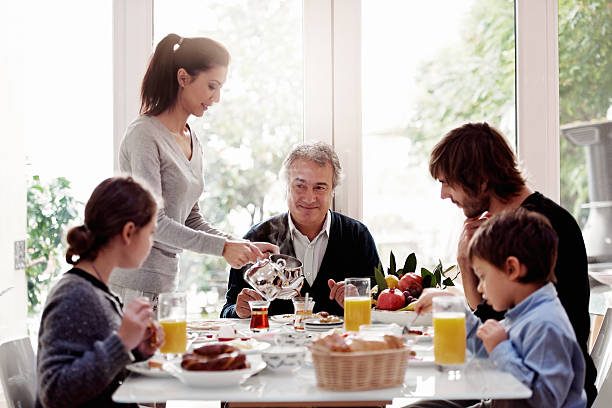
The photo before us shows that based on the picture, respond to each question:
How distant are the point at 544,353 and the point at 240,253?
115cm

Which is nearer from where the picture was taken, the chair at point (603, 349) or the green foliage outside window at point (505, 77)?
the chair at point (603, 349)

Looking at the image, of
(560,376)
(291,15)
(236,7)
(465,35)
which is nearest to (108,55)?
(236,7)

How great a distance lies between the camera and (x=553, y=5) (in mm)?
3266

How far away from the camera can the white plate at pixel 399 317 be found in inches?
82.7

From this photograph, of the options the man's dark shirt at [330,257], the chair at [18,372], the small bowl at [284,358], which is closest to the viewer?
the small bowl at [284,358]

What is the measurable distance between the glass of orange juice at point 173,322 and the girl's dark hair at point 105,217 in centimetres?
20

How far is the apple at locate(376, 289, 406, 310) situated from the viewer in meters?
2.16

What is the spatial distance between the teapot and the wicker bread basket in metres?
0.83

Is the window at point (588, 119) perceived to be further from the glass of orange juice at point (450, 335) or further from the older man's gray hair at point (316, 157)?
the glass of orange juice at point (450, 335)

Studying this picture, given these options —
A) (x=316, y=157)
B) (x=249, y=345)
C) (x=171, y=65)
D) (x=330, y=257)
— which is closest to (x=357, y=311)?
(x=249, y=345)

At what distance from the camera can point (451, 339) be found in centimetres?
160

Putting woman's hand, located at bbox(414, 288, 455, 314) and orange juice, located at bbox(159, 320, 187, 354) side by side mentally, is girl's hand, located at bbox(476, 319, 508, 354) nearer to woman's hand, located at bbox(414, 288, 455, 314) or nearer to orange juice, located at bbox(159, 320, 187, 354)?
woman's hand, located at bbox(414, 288, 455, 314)

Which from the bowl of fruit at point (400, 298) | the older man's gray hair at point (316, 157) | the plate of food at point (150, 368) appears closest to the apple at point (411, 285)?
the bowl of fruit at point (400, 298)

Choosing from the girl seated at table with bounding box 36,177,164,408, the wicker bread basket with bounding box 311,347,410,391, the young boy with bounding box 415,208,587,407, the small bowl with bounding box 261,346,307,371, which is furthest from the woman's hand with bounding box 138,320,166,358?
the young boy with bounding box 415,208,587,407
